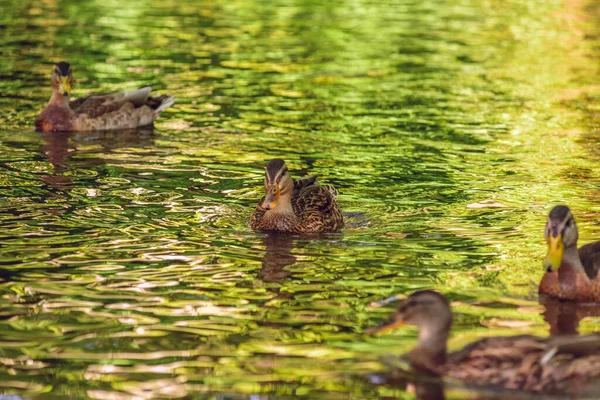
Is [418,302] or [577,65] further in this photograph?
[577,65]

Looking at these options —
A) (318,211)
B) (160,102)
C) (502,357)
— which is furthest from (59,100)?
(502,357)

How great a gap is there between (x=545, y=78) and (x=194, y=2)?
14934 mm

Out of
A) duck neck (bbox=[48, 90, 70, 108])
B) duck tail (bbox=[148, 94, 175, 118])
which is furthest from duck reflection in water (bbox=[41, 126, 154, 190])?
duck neck (bbox=[48, 90, 70, 108])

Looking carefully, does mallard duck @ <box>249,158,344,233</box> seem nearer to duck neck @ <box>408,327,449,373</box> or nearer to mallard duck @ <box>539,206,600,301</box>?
mallard duck @ <box>539,206,600,301</box>

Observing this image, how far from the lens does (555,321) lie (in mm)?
→ 10367

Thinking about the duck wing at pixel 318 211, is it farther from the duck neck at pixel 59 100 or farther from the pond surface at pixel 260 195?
the duck neck at pixel 59 100

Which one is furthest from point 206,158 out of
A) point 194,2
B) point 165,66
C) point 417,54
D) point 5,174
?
point 194,2

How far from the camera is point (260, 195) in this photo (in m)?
15.6

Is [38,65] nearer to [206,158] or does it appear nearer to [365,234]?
[206,158]

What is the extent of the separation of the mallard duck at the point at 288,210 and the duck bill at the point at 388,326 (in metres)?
4.19

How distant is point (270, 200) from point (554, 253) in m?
3.80

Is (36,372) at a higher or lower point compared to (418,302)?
lower

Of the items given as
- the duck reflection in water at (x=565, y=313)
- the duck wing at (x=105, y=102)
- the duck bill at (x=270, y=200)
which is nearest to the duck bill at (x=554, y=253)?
the duck reflection in water at (x=565, y=313)

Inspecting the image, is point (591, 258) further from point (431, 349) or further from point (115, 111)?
point (115, 111)
